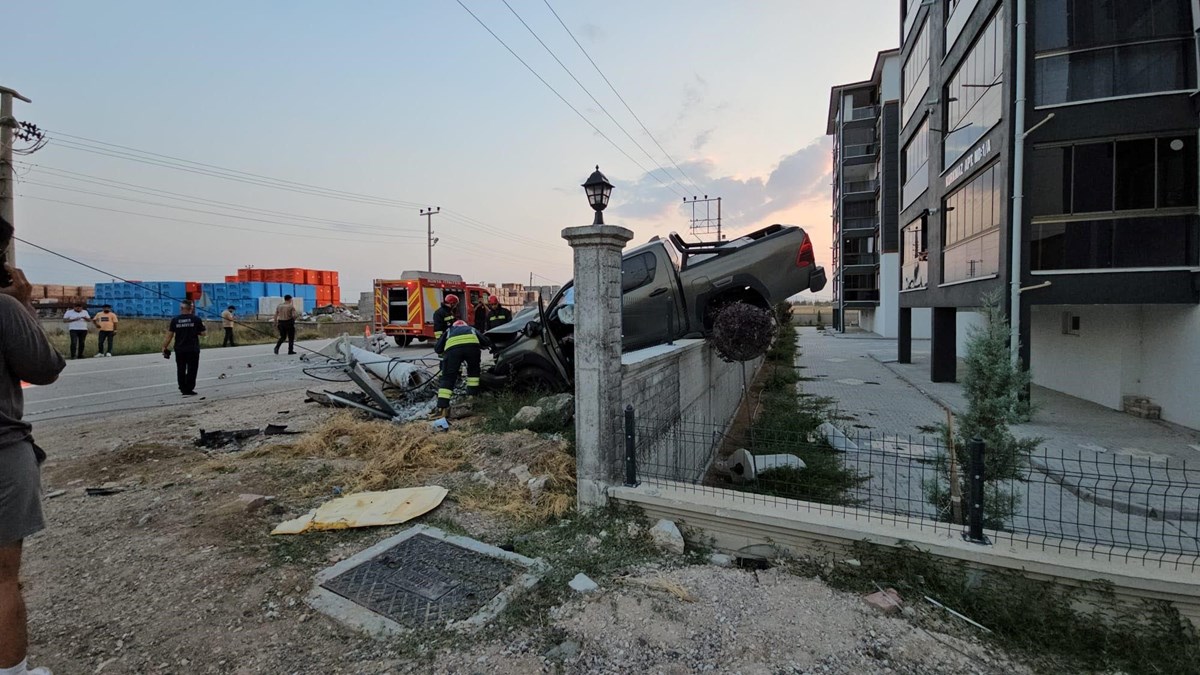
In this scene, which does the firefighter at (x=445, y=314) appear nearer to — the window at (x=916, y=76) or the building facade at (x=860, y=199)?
the window at (x=916, y=76)

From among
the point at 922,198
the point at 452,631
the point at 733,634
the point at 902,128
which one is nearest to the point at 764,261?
the point at 733,634

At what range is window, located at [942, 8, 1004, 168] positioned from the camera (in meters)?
9.80

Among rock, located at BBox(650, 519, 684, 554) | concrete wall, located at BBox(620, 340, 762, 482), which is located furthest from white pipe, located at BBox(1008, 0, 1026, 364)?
rock, located at BBox(650, 519, 684, 554)

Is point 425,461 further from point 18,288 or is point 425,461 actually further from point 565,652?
point 18,288

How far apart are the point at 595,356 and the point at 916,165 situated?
51.6 feet

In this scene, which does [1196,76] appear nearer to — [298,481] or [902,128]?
[902,128]

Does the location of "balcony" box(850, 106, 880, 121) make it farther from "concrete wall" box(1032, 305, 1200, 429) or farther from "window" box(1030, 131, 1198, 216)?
"window" box(1030, 131, 1198, 216)

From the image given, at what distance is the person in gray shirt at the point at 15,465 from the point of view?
7.02 feet

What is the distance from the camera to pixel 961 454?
379 centimetres

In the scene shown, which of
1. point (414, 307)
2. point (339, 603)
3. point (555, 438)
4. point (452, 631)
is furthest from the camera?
point (414, 307)

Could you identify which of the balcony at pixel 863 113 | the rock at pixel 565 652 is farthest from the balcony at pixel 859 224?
the rock at pixel 565 652

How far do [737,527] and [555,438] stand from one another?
2.50 metres

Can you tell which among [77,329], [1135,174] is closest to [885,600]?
[1135,174]

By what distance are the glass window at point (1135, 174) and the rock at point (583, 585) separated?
10.5m
